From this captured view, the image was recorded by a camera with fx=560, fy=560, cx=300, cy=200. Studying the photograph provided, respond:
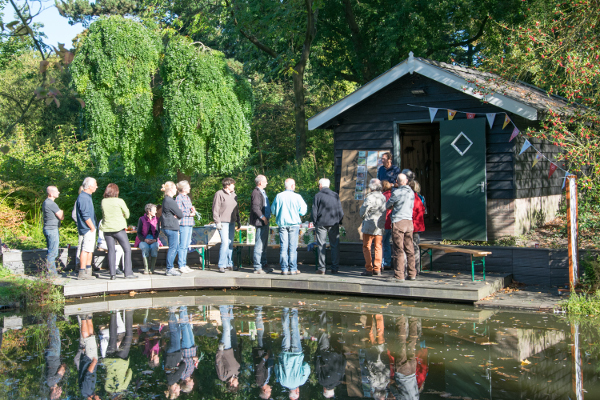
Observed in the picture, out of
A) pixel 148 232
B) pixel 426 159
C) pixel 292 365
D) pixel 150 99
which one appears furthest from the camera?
pixel 426 159

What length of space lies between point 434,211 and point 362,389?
1117 cm

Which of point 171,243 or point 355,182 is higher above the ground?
point 355,182

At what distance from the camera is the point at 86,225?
10.3 meters

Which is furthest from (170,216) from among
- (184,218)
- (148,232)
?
(148,232)

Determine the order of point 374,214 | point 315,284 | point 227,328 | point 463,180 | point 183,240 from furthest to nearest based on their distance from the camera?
point 463,180 → point 183,240 → point 315,284 → point 374,214 → point 227,328

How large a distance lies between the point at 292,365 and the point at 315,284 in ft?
12.9

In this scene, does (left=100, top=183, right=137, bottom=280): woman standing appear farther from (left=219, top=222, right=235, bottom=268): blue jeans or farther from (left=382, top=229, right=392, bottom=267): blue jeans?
(left=382, top=229, right=392, bottom=267): blue jeans

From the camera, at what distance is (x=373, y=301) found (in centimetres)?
925

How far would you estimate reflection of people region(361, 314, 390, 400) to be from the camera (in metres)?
5.21

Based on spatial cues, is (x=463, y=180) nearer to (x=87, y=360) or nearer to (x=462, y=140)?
(x=462, y=140)

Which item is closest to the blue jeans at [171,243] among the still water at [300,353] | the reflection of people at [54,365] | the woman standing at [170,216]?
the woman standing at [170,216]

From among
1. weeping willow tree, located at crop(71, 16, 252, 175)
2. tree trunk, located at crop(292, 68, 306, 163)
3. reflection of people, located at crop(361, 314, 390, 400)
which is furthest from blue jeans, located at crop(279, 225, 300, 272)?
tree trunk, located at crop(292, 68, 306, 163)

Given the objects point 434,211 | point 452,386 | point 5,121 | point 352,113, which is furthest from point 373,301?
point 5,121

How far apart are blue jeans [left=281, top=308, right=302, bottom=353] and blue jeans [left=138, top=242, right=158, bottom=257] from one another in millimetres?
3672
